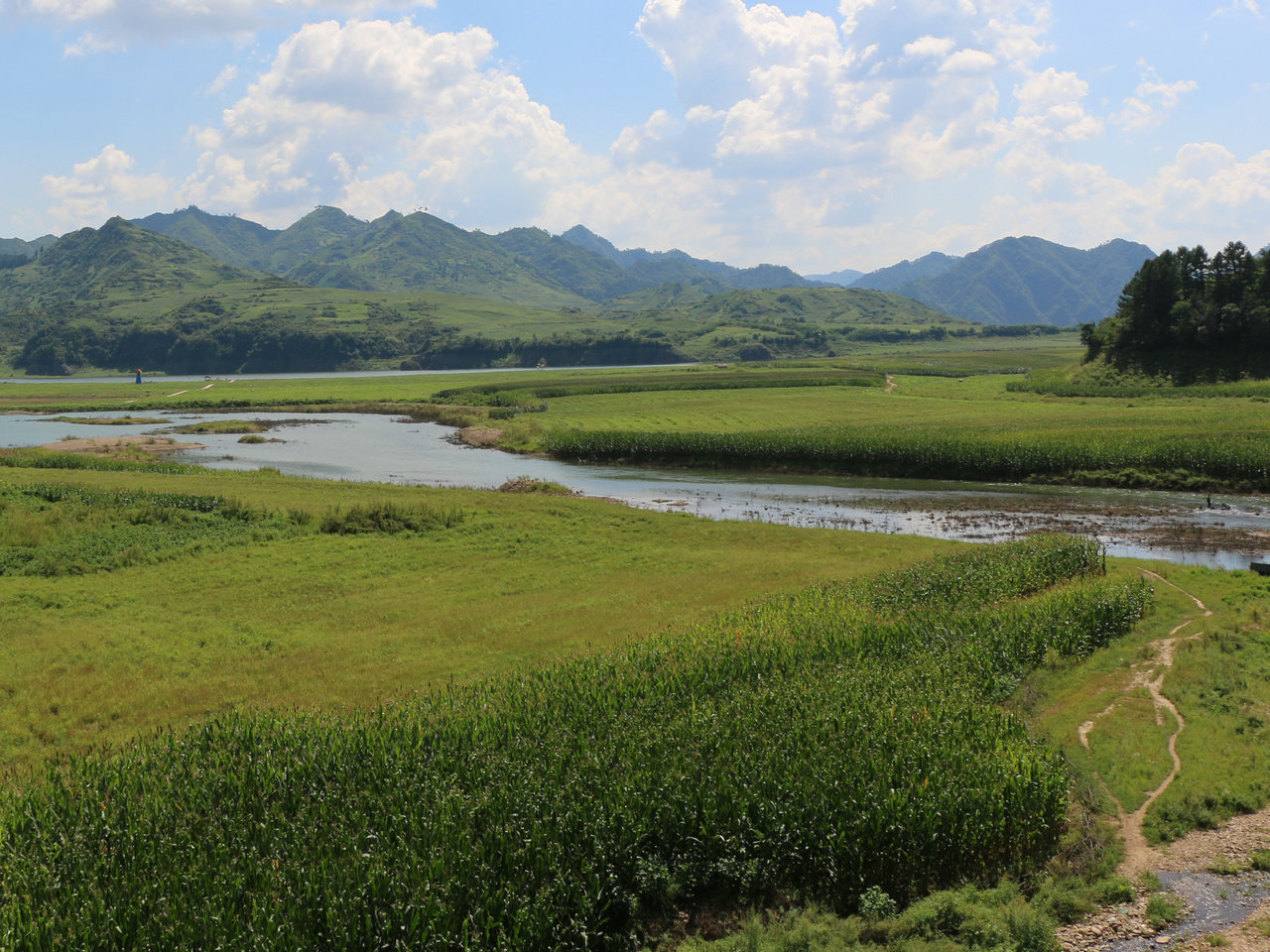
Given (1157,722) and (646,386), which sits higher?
(646,386)

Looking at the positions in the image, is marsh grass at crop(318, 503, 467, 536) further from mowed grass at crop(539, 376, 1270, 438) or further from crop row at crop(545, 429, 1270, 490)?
mowed grass at crop(539, 376, 1270, 438)

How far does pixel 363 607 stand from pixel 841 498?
119 feet

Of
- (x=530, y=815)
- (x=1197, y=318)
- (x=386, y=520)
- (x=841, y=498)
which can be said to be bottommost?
(x=530, y=815)

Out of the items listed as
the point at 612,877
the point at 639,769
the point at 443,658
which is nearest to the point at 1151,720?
the point at 639,769

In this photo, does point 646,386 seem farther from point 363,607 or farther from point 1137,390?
point 363,607

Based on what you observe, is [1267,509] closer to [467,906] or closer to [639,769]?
[639,769]

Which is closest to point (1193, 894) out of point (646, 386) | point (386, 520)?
point (386, 520)

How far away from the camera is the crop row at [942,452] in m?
56.2

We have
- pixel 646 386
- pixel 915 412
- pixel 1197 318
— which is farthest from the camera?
pixel 646 386

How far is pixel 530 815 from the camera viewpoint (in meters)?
13.5

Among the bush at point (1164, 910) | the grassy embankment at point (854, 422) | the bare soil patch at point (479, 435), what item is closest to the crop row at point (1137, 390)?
the grassy embankment at point (854, 422)

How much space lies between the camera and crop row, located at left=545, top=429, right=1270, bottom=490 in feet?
184

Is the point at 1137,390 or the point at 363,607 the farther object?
the point at 1137,390

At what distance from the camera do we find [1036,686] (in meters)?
20.9
